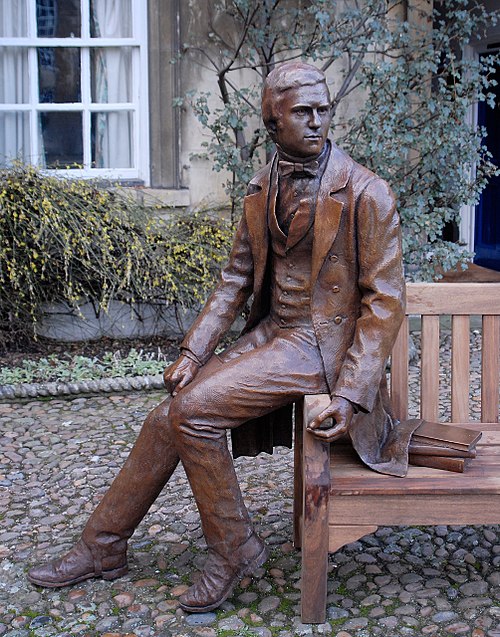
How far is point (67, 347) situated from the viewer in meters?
7.48

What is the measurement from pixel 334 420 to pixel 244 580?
2.72ft

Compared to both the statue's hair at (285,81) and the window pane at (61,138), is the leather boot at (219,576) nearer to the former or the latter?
the statue's hair at (285,81)

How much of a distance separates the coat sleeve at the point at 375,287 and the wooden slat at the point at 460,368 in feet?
2.57

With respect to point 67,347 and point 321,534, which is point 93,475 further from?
point 67,347

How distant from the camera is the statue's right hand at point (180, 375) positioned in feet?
11.2

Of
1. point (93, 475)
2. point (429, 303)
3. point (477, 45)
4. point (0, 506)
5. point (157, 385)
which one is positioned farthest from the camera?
point (477, 45)

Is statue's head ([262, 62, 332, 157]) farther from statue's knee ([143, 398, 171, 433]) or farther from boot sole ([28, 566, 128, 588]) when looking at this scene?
boot sole ([28, 566, 128, 588])

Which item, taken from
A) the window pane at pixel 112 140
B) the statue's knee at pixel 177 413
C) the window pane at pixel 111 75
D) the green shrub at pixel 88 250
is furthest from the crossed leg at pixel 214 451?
the window pane at pixel 111 75

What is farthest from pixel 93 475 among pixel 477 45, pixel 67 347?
pixel 477 45

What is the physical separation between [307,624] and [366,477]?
53 cm

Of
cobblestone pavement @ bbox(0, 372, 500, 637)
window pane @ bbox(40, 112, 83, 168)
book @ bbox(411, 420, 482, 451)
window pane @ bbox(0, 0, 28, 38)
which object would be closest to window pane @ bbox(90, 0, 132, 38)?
window pane @ bbox(0, 0, 28, 38)

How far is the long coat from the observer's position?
3191mm

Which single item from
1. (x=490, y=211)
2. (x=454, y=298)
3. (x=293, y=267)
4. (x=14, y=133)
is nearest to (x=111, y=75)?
(x=14, y=133)

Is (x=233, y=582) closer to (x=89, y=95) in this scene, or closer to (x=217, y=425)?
(x=217, y=425)
